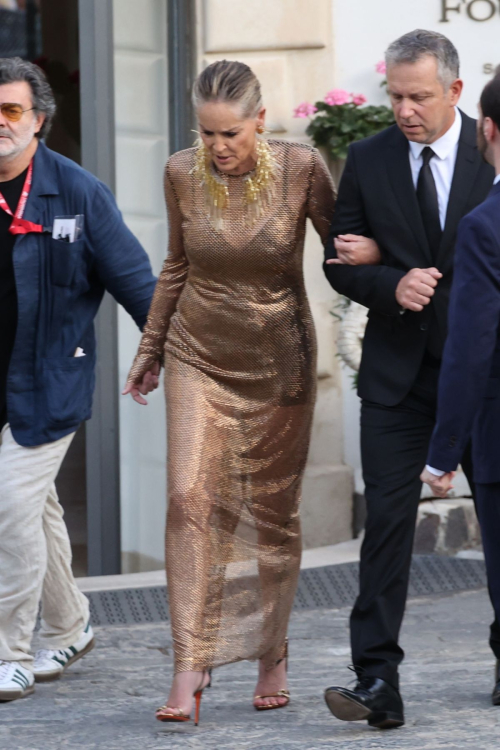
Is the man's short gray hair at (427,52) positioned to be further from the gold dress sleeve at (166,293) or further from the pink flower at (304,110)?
the pink flower at (304,110)

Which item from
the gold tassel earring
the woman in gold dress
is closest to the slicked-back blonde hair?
the woman in gold dress

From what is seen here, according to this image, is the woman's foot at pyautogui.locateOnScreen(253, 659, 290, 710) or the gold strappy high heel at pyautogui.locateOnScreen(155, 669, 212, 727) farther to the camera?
the woman's foot at pyautogui.locateOnScreen(253, 659, 290, 710)

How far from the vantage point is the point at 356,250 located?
3992 millimetres

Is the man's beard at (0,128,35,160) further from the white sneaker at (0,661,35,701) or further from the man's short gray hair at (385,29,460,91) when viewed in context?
the white sneaker at (0,661,35,701)

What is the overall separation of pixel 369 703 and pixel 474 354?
1.05m

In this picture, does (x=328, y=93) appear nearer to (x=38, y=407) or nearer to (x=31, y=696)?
(x=38, y=407)

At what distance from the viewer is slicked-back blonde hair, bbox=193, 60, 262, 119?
392 centimetres

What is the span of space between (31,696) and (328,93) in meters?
3.24

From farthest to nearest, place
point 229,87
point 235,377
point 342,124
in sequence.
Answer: point 342,124 < point 235,377 < point 229,87

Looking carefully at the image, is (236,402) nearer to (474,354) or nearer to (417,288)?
(417,288)

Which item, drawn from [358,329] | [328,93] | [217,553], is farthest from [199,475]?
[328,93]

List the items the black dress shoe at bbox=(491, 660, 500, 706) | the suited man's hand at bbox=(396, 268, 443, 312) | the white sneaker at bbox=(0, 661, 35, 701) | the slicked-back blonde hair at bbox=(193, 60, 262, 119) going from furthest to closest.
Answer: the white sneaker at bbox=(0, 661, 35, 701)
the black dress shoe at bbox=(491, 660, 500, 706)
the slicked-back blonde hair at bbox=(193, 60, 262, 119)
the suited man's hand at bbox=(396, 268, 443, 312)

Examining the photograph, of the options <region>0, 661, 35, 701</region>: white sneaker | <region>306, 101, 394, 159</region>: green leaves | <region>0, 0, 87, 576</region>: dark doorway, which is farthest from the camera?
<region>0, 0, 87, 576</region>: dark doorway

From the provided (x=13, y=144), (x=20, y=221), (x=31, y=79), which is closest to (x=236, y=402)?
(x=20, y=221)
